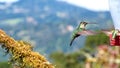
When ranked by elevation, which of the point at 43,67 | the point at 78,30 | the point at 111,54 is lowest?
the point at 43,67

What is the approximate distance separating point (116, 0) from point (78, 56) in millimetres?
34408

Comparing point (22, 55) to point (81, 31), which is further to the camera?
point (81, 31)

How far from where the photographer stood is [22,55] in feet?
14.3

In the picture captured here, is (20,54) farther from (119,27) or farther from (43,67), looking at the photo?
(119,27)

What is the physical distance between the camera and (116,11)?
18.1 ft

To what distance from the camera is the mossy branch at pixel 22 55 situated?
14.1ft

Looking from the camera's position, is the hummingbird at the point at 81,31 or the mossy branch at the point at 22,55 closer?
the mossy branch at the point at 22,55

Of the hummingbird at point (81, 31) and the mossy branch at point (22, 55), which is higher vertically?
the hummingbird at point (81, 31)

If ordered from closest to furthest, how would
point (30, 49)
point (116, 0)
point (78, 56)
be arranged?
point (30, 49), point (116, 0), point (78, 56)

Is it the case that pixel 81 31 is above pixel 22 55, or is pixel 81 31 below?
above

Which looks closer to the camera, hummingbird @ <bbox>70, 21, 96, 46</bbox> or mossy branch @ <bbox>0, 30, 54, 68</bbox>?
mossy branch @ <bbox>0, 30, 54, 68</bbox>

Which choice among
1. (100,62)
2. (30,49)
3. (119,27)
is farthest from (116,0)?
(100,62)

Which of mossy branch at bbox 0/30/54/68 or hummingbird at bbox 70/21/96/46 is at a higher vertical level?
hummingbird at bbox 70/21/96/46

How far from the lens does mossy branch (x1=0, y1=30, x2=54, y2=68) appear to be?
14.1ft
